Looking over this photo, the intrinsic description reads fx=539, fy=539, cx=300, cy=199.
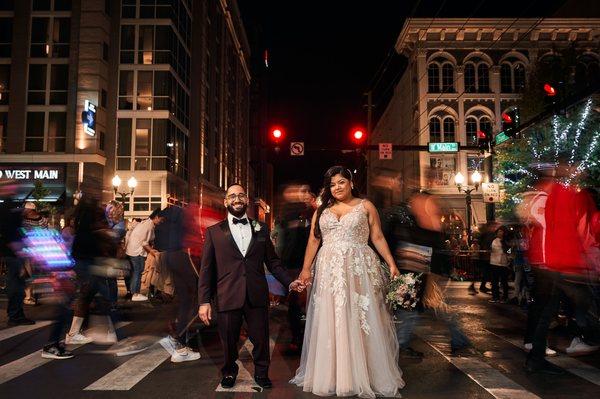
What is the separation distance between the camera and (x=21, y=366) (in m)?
5.95

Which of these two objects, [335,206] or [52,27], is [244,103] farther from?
[335,206]

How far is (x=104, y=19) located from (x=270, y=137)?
57.0ft

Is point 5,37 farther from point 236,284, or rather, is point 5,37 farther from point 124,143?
point 236,284

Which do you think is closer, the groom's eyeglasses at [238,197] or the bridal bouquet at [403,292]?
the groom's eyeglasses at [238,197]

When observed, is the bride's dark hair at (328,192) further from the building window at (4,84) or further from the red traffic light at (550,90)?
the building window at (4,84)

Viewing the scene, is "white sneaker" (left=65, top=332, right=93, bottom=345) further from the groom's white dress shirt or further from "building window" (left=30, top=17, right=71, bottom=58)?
"building window" (left=30, top=17, right=71, bottom=58)

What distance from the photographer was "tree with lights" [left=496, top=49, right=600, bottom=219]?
30.9m

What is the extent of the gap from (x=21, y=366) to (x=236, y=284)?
113 inches

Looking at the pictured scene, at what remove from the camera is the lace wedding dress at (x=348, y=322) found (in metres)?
4.65

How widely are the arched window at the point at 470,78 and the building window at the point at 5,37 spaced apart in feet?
107

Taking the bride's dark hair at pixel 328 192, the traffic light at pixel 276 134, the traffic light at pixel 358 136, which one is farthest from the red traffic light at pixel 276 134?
the bride's dark hair at pixel 328 192

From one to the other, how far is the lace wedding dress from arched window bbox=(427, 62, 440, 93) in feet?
135

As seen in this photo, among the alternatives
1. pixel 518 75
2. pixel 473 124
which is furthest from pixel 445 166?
pixel 518 75

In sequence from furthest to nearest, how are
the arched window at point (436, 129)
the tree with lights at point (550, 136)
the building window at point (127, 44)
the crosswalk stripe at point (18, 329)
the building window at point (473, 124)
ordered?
1. the arched window at point (436, 129)
2. the building window at point (473, 124)
3. the building window at point (127, 44)
4. the tree with lights at point (550, 136)
5. the crosswalk stripe at point (18, 329)
